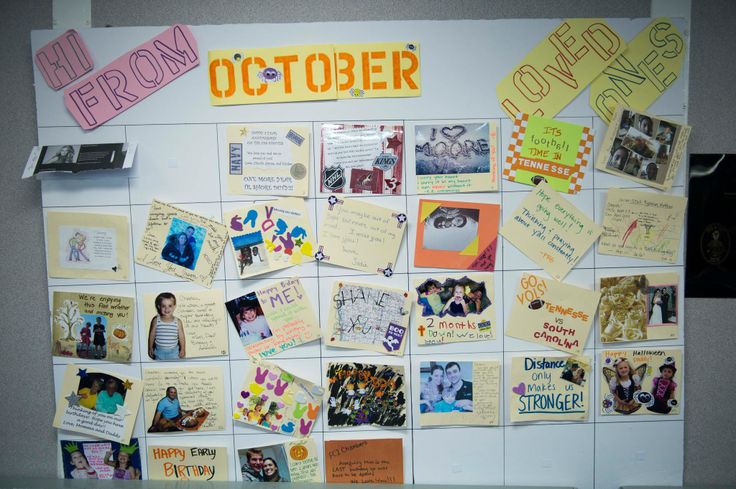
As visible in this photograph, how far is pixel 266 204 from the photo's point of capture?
48.4 inches

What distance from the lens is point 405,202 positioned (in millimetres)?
1241

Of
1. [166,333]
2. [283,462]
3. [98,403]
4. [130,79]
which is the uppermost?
[130,79]

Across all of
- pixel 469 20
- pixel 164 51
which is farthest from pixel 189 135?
pixel 469 20

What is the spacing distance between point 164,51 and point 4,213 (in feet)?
2.12

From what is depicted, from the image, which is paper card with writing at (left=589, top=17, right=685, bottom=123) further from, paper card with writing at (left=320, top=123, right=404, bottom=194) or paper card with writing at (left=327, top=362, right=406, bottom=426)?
paper card with writing at (left=327, top=362, right=406, bottom=426)

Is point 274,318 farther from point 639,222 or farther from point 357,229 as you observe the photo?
point 639,222

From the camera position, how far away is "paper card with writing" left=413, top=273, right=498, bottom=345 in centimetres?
125

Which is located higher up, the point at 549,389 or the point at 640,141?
the point at 640,141

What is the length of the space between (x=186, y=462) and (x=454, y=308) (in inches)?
34.4

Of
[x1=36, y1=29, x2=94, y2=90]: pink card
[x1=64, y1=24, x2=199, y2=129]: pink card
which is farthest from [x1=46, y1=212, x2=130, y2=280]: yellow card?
[x1=36, y1=29, x2=94, y2=90]: pink card

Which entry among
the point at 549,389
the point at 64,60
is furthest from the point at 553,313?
the point at 64,60

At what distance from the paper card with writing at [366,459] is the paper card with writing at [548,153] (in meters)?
0.83

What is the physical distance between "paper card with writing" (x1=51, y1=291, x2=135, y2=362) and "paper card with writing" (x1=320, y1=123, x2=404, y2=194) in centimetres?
66

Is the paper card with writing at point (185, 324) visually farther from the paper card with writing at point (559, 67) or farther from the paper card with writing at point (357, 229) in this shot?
the paper card with writing at point (559, 67)
